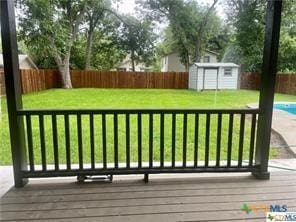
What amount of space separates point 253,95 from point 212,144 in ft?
4.11

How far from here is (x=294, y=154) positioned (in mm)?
3432

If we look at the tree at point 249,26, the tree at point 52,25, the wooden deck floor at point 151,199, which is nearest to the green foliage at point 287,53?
the tree at point 249,26

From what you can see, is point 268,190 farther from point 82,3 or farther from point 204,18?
point 82,3

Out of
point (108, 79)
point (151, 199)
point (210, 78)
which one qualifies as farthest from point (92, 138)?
point (210, 78)

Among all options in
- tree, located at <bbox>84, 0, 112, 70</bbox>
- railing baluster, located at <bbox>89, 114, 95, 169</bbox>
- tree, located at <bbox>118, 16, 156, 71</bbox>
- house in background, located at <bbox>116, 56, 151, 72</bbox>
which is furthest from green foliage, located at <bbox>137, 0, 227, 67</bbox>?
railing baluster, located at <bbox>89, 114, 95, 169</bbox>

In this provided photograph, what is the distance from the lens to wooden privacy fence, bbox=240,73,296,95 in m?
2.72

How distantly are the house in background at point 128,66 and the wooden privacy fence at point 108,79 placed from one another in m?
0.04

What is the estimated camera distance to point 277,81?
271 cm

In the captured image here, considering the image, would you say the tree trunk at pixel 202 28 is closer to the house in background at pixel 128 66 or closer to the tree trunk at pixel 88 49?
the house in background at pixel 128 66

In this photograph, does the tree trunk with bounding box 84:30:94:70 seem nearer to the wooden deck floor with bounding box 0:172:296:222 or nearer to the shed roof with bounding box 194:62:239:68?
the shed roof with bounding box 194:62:239:68

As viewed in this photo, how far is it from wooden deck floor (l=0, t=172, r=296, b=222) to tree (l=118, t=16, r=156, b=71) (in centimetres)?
125

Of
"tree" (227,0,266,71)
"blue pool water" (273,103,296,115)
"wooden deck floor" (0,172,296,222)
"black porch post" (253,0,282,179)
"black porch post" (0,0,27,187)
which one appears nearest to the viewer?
"wooden deck floor" (0,172,296,222)

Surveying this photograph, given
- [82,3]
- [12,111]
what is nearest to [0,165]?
[12,111]

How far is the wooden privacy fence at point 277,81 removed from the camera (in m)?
2.72
